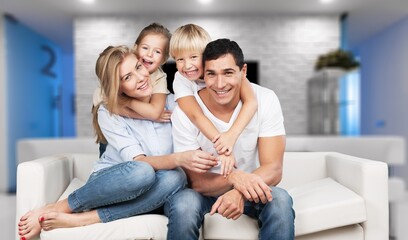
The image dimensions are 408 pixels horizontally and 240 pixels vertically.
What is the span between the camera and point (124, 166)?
1.55m

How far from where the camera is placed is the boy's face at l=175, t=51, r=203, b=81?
5.49 ft

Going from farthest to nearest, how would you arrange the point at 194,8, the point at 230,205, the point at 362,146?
the point at 194,8 < the point at 362,146 < the point at 230,205

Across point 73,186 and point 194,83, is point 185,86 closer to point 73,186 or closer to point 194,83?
point 194,83

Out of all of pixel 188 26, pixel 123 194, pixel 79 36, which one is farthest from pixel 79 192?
pixel 79 36

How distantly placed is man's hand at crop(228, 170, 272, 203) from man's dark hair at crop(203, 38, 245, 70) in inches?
16.1

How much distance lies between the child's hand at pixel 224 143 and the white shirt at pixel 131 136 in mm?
336

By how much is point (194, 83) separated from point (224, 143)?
0.37 meters

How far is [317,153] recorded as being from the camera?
2176mm

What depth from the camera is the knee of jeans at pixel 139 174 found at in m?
1.51

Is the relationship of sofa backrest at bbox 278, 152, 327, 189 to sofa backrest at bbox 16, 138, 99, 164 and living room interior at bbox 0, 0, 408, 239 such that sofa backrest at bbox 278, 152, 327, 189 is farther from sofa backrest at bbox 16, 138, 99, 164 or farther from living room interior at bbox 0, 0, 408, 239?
living room interior at bbox 0, 0, 408, 239

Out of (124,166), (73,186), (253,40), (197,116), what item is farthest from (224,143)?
(253,40)

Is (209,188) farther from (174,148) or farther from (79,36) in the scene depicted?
(79,36)

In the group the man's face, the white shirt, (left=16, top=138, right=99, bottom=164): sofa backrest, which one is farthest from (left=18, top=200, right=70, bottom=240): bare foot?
(left=16, top=138, right=99, bottom=164): sofa backrest

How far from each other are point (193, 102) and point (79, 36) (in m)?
3.79
